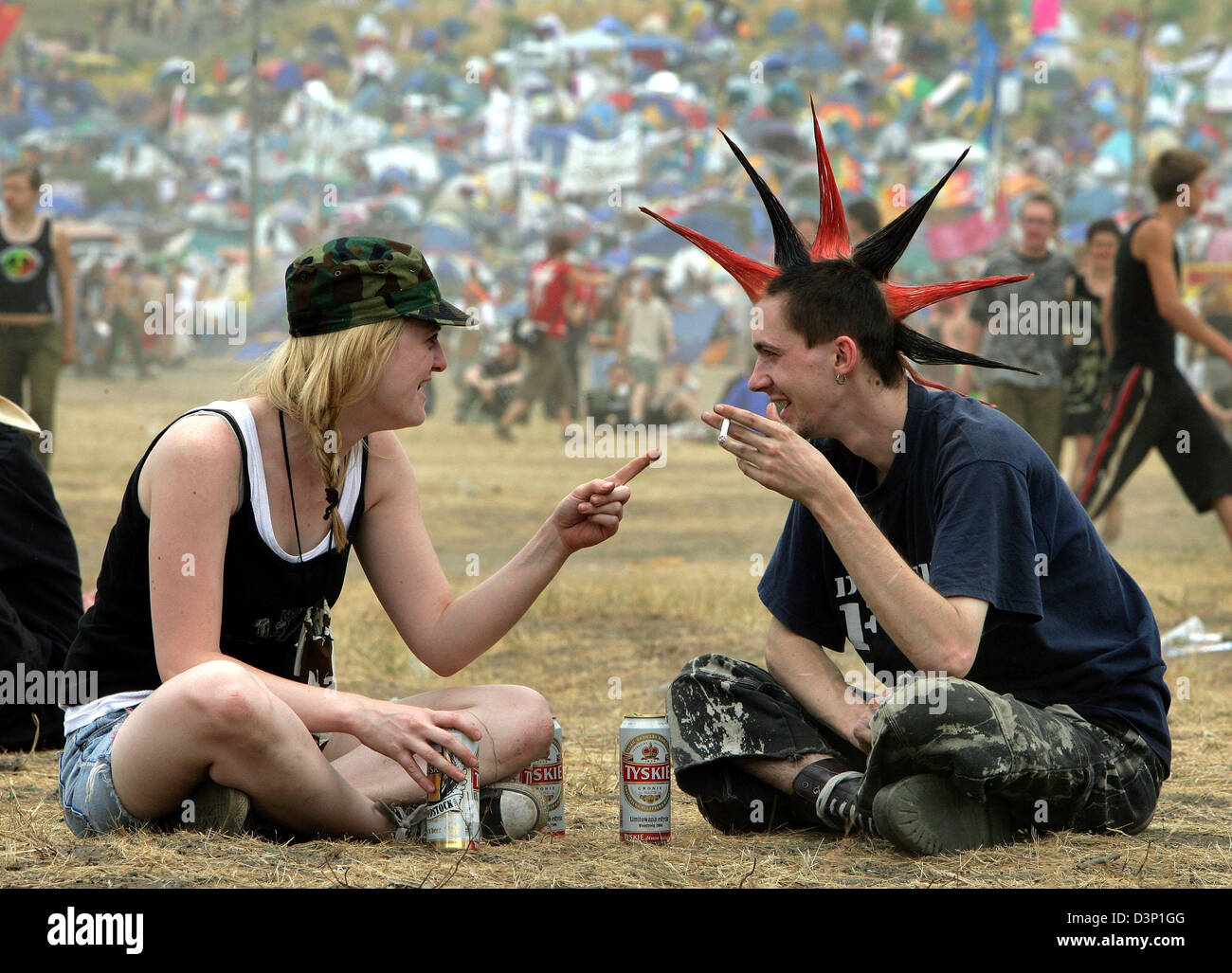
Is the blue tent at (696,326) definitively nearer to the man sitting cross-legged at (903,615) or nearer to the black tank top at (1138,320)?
the black tank top at (1138,320)

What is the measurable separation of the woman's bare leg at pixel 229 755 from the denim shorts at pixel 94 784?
0.13ft

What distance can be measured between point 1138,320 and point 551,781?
478cm

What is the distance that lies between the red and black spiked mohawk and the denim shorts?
168 centimetres

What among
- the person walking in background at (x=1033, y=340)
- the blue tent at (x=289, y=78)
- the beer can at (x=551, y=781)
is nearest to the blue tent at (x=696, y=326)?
the blue tent at (x=289, y=78)

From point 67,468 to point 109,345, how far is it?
20.1ft

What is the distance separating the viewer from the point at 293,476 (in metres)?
3.28

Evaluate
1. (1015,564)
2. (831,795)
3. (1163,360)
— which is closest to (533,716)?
(831,795)

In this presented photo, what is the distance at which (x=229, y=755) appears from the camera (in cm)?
299

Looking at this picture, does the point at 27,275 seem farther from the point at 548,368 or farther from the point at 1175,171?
the point at 548,368

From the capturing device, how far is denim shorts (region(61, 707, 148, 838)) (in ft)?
10.5

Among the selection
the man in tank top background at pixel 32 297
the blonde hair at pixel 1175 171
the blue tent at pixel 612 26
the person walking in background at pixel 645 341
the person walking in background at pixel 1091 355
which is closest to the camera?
the blonde hair at pixel 1175 171

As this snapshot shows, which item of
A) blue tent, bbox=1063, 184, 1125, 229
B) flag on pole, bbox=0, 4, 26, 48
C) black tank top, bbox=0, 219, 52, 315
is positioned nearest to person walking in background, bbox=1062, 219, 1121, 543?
black tank top, bbox=0, 219, 52, 315

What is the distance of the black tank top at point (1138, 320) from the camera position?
7129 mm

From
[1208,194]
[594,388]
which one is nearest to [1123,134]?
[1208,194]
